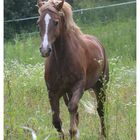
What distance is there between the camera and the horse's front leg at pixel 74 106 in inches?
232

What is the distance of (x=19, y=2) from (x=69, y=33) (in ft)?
28.9

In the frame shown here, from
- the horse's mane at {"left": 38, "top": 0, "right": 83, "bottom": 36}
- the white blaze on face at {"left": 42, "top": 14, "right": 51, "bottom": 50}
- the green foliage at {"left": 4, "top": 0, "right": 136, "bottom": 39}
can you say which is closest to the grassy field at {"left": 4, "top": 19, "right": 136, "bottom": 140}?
the white blaze on face at {"left": 42, "top": 14, "right": 51, "bottom": 50}

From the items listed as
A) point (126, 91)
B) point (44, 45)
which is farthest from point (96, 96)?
point (44, 45)

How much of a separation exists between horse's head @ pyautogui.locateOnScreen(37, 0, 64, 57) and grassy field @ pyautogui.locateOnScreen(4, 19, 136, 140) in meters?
0.49

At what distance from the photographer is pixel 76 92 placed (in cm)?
616

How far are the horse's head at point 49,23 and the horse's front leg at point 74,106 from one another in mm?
632

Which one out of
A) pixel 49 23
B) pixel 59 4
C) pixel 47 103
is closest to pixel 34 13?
pixel 47 103

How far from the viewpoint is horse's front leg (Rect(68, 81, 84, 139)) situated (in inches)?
232

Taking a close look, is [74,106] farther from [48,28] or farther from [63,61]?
[48,28]

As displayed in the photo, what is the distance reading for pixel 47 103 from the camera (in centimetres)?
804

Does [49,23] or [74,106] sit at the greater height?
[49,23]

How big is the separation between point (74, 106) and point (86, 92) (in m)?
3.13

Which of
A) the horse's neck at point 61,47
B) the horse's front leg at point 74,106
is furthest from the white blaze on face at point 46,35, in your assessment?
the horse's front leg at point 74,106

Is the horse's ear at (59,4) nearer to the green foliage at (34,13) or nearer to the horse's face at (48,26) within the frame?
the horse's face at (48,26)
